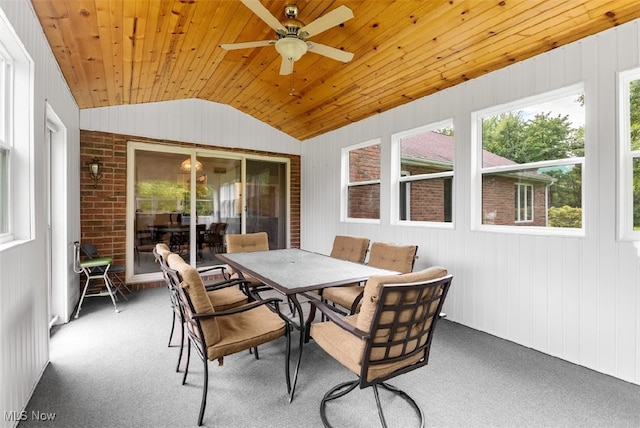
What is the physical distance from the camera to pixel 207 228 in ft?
17.4

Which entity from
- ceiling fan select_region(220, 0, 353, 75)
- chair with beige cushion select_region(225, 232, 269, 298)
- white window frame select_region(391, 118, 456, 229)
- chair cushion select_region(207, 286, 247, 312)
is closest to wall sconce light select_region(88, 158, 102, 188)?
chair with beige cushion select_region(225, 232, 269, 298)

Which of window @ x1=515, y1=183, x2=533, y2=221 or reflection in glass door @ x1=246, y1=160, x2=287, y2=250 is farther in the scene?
reflection in glass door @ x1=246, y1=160, x2=287, y2=250

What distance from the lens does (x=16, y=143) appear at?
2.02 m

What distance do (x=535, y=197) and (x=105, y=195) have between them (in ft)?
17.7

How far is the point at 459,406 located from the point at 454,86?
10.1 ft

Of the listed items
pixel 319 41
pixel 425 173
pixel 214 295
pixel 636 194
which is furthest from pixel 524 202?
pixel 214 295

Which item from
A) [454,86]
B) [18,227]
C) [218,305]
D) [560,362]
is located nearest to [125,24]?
[18,227]

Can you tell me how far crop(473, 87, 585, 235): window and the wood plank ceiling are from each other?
49 cm

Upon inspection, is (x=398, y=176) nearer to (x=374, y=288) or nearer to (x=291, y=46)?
(x=291, y=46)

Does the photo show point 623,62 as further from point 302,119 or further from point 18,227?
point 18,227

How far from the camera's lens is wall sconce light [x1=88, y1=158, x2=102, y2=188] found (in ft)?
13.9

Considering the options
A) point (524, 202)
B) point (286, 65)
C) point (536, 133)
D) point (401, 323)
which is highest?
point (286, 65)

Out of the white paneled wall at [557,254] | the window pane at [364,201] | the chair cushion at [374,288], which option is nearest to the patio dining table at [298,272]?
the chair cushion at [374,288]

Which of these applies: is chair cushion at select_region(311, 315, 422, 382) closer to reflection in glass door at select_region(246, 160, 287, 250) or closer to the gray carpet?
the gray carpet
